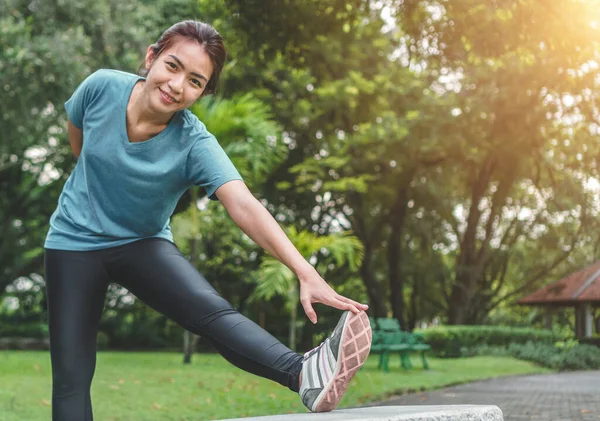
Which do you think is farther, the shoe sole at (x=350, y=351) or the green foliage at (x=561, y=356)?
the green foliage at (x=561, y=356)

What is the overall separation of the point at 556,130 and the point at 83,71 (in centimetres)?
1303

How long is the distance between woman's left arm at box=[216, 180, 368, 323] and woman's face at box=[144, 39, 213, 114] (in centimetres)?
35

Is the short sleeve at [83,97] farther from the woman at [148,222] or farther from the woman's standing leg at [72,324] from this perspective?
the woman's standing leg at [72,324]

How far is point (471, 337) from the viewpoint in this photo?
24172 mm

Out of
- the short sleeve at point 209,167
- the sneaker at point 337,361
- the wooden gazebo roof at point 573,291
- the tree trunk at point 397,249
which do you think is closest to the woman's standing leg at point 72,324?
the short sleeve at point 209,167

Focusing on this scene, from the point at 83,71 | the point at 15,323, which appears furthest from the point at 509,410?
the point at 15,323

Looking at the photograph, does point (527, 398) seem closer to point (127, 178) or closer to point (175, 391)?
point (175, 391)

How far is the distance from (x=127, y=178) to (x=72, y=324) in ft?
1.79

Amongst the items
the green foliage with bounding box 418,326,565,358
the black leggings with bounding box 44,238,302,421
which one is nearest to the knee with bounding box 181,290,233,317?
the black leggings with bounding box 44,238,302,421

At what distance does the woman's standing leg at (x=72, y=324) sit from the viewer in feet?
8.95

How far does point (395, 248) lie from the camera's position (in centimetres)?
2580

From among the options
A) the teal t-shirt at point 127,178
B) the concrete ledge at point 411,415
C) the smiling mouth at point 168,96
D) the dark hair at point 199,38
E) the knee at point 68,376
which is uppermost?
the dark hair at point 199,38

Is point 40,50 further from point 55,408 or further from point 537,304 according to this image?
point 537,304

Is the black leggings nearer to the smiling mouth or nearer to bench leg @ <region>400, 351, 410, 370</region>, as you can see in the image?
the smiling mouth
